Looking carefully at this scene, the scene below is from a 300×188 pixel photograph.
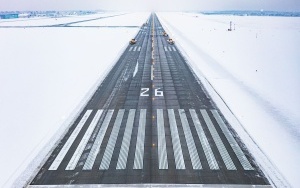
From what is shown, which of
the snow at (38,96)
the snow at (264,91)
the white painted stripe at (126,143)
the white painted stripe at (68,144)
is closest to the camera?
the white painted stripe at (126,143)

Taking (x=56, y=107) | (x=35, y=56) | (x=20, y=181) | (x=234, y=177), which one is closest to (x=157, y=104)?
(x=56, y=107)

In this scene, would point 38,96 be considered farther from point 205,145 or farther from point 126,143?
point 205,145

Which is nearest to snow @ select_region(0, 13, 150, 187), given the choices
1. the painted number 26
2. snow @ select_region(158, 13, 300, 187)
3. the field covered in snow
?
the field covered in snow

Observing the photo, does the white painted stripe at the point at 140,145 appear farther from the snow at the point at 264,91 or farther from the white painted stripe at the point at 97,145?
the snow at the point at 264,91

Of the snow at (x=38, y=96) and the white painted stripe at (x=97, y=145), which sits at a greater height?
the snow at (x=38, y=96)

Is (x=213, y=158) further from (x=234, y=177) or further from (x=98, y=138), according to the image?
(x=98, y=138)

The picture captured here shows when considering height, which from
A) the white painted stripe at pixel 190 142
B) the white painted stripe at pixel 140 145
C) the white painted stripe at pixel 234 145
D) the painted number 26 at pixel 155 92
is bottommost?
the white painted stripe at pixel 234 145

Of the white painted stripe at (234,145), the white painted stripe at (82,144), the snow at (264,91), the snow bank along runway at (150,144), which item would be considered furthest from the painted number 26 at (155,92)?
the white painted stripe at (234,145)
